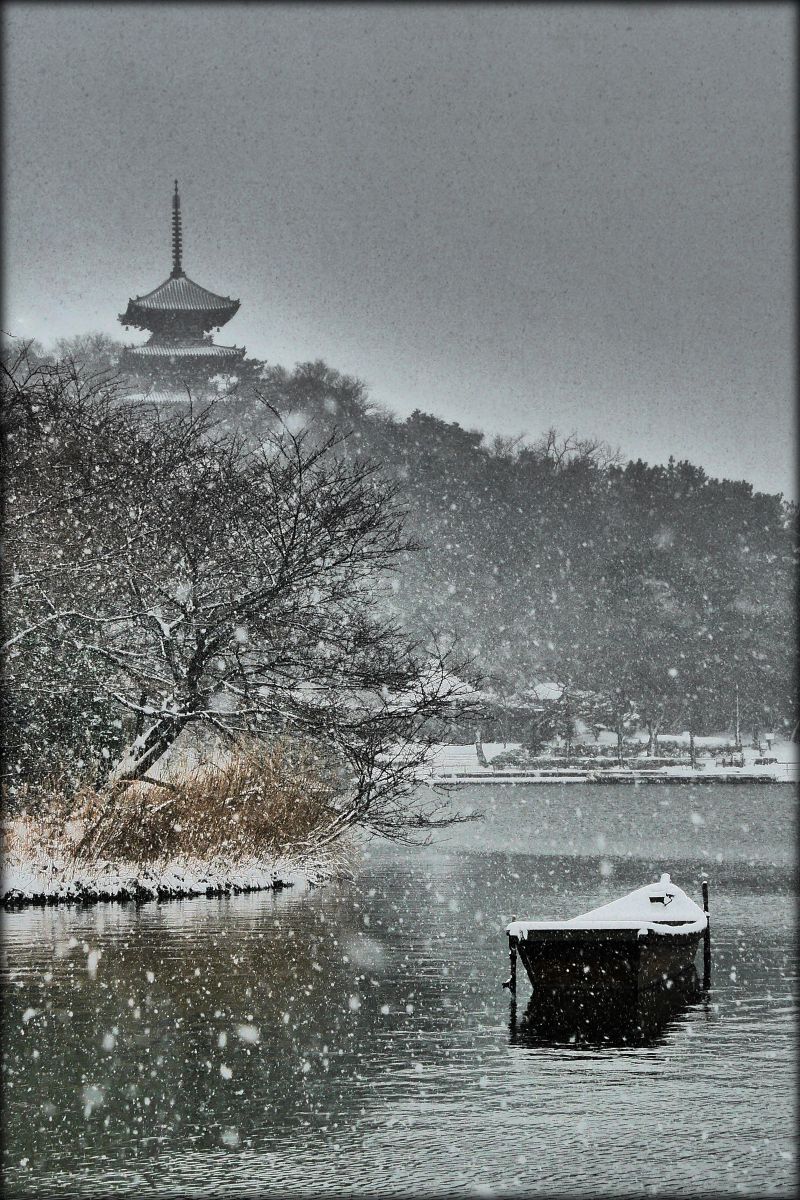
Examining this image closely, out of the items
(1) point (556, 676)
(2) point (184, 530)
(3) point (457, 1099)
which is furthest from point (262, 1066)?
(1) point (556, 676)

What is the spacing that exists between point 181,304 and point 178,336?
6.05 feet

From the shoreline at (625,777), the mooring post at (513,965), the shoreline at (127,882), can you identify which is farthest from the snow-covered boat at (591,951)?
the shoreline at (625,777)

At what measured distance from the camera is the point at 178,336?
75.9m

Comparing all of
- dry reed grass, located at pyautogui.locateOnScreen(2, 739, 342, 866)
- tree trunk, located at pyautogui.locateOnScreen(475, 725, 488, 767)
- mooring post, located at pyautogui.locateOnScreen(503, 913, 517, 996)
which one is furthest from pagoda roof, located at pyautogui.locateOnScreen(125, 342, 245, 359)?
mooring post, located at pyautogui.locateOnScreen(503, 913, 517, 996)

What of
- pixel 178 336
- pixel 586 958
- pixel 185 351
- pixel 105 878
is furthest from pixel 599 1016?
pixel 178 336

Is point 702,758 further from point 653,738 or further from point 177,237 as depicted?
point 177,237

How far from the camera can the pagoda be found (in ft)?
242

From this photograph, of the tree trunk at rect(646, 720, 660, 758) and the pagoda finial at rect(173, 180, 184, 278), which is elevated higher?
the pagoda finial at rect(173, 180, 184, 278)

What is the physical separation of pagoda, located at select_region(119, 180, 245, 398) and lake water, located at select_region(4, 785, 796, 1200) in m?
53.9

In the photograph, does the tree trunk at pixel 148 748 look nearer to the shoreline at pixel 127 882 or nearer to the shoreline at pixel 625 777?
the shoreline at pixel 127 882

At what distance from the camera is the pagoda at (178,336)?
73.9m

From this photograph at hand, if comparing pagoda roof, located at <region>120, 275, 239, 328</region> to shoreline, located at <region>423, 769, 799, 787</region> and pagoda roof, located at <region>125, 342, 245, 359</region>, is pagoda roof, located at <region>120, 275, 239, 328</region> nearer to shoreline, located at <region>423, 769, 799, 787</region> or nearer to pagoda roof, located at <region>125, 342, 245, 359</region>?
pagoda roof, located at <region>125, 342, 245, 359</region>

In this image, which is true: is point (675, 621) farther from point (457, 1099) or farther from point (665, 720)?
point (457, 1099)

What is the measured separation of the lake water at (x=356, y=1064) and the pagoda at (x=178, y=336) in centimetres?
5386
